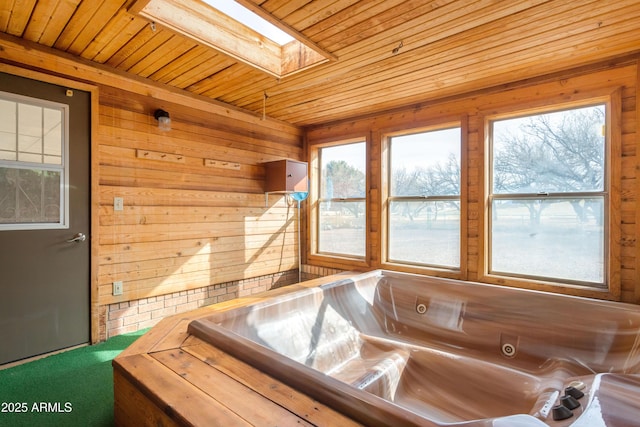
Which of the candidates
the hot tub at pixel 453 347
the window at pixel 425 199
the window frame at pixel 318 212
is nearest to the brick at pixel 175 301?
the hot tub at pixel 453 347

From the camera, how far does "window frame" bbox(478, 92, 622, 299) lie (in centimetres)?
233

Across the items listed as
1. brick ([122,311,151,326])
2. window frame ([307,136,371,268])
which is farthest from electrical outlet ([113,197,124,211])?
window frame ([307,136,371,268])

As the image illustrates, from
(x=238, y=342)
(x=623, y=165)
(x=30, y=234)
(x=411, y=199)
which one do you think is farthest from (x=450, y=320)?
(x=30, y=234)

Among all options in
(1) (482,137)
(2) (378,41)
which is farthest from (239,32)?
(1) (482,137)

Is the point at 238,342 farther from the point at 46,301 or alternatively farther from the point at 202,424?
the point at 46,301

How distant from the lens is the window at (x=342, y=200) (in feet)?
12.6

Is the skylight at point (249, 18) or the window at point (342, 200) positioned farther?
the window at point (342, 200)

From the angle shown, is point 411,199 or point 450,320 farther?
Result: point 411,199

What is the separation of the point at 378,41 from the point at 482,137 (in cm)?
140

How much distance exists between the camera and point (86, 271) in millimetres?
2465

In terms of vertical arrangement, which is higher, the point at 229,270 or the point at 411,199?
the point at 411,199

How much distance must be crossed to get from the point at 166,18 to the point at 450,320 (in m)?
2.89

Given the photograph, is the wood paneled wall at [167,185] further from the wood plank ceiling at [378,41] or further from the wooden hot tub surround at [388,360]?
the wooden hot tub surround at [388,360]

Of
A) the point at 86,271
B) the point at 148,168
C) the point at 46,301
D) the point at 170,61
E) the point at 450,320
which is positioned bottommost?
the point at 450,320
